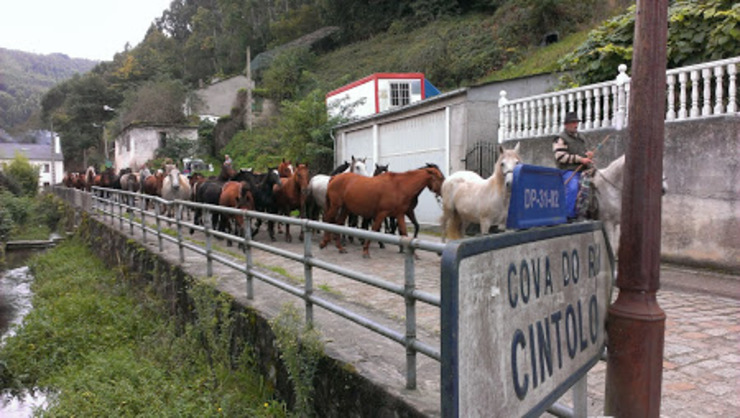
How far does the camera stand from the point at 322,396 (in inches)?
149

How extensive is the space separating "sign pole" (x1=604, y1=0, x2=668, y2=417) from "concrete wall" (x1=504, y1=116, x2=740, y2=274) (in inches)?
248

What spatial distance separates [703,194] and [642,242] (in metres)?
6.56

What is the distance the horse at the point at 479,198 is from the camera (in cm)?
771

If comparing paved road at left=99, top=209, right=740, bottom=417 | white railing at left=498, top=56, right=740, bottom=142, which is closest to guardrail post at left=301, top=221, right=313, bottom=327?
paved road at left=99, top=209, right=740, bottom=417

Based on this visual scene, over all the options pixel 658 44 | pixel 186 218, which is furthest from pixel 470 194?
pixel 186 218

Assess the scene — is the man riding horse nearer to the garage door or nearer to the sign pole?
the sign pole

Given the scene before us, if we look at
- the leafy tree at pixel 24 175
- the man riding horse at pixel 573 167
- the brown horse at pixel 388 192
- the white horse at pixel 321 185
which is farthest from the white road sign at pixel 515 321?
the leafy tree at pixel 24 175

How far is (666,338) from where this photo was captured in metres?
4.78

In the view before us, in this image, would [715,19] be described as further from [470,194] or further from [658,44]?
[658,44]

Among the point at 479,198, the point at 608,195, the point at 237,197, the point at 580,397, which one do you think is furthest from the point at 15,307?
the point at 580,397

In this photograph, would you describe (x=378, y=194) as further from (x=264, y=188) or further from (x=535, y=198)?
(x=535, y=198)

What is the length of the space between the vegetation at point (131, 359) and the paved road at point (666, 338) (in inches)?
26.1

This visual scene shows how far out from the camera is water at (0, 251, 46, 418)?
676 cm

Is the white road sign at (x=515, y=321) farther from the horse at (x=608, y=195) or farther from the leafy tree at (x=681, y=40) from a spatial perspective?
the leafy tree at (x=681, y=40)
